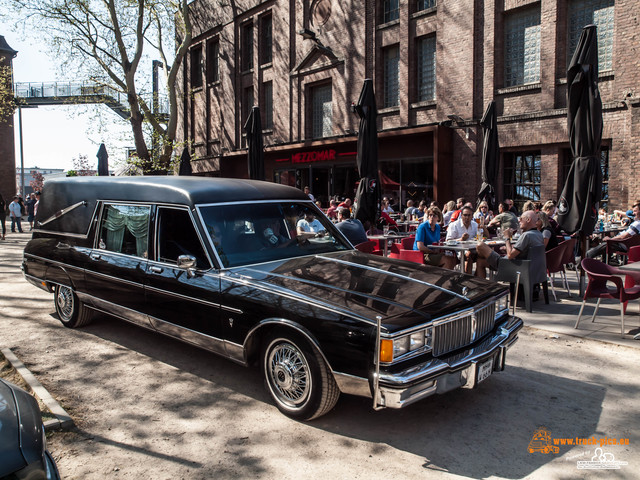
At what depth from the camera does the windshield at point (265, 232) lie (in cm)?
484

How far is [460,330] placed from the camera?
3.96 meters

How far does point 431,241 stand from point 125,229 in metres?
5.36

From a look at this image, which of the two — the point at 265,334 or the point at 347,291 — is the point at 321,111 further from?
the point at 347,291

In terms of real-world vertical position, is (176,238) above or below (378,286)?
above

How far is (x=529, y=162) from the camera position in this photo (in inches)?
623

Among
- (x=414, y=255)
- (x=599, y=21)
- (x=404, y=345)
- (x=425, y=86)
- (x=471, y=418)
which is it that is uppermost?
(x=599, y=21)

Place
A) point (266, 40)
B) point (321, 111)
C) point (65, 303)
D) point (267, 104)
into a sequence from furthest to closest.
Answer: point (267, 104) < point (266, 40) < point (321, 111) < point (65, 303)

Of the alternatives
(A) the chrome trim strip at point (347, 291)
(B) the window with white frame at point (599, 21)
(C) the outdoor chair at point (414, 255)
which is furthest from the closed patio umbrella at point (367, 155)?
(A) the chrome trim strip at point (347, 291)

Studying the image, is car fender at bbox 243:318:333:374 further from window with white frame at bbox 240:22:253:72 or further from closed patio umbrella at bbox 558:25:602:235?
window with white frame at bbox 240:22:253:72

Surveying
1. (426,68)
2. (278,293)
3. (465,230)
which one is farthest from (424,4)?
(278,293)

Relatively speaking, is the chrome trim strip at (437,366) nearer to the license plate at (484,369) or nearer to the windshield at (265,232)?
the license plate at (484,369)

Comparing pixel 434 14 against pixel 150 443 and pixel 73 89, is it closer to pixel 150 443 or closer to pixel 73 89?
pixel 150 443

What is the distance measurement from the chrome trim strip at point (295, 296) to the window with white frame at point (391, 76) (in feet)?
53.1

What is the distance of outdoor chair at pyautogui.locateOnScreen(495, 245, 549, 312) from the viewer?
740cm
